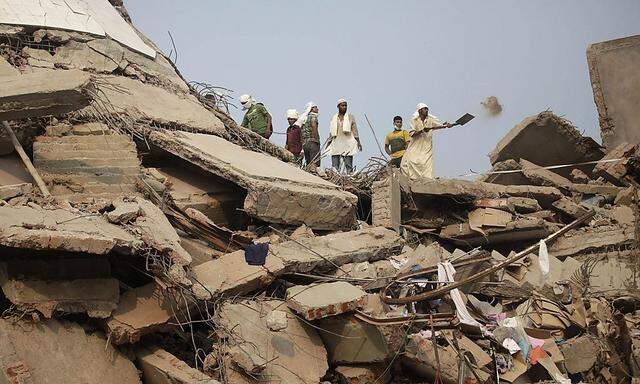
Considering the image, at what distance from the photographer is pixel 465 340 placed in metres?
6.06

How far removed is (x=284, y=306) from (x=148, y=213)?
1.27m

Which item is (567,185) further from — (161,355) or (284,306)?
(161,355)

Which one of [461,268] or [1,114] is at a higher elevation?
[1,114]

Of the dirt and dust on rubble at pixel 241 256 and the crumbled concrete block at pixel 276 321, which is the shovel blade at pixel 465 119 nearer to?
the dirt and dust on rubble at pixel 241 256

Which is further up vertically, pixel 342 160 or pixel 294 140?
pixel 294 140

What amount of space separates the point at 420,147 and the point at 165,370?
654cm

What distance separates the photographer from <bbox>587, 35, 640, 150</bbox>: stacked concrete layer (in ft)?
39.2

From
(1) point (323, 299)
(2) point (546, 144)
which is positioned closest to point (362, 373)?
(1) point (323, 299)

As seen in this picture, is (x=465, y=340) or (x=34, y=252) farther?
(x=465, y=340)

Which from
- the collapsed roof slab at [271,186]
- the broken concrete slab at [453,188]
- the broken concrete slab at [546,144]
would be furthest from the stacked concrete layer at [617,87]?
the collapsed roof slab at [271,186]

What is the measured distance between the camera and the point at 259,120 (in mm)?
10898

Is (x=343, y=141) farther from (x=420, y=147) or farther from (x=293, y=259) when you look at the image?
(x=293, y=259)

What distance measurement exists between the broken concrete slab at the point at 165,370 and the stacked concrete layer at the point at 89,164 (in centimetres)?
189

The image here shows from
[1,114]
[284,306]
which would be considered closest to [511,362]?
[284,306]
